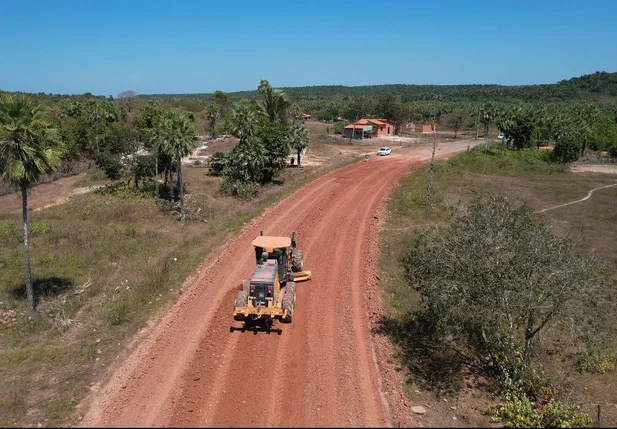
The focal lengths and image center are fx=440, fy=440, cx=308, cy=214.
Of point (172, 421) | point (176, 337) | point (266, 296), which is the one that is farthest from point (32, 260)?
point (172, 421)

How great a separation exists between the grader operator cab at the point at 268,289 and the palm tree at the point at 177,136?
62.4 feet

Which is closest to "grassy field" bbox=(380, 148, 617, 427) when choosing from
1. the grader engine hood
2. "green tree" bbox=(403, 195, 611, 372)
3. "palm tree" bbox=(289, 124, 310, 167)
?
"green tree" bbox=(403, 195, 611, 372)

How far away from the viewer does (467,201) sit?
41.4m

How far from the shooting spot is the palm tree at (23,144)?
1784 cm

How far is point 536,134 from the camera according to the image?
268 feet

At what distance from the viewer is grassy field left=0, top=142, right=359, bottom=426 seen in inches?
545

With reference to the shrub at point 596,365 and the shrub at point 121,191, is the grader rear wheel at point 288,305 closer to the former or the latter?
the shrub at point 596,365

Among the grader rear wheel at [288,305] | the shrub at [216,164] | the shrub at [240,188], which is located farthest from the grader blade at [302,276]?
the shrub at [216,164]

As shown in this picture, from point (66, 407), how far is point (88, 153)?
190ft

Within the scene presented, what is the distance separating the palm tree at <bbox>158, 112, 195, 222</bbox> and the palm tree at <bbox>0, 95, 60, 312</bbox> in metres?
16.2

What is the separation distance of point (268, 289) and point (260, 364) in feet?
9.03

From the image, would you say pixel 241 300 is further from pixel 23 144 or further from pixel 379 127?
pixel 379 127

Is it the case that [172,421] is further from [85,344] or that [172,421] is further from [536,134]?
[536,134]

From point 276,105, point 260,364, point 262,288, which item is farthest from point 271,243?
point 276,105
